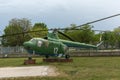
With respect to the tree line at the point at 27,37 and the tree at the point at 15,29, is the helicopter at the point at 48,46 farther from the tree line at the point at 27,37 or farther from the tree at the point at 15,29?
the tree at the point at 15,29

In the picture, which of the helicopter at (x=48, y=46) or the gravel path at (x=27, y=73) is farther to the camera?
the helicopter at (x=48, y=46)

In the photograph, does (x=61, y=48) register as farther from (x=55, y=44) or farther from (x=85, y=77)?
(x=85, y=77)

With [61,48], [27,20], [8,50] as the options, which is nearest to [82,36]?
[27,20]

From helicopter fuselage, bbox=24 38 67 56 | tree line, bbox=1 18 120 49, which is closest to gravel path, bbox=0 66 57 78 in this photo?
helicopter fuselage, bbox=24 38 67 56

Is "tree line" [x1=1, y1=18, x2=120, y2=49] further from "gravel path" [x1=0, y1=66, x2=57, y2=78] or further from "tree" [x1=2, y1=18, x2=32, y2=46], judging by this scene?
"gravel path" [x1=0, y1=66, x2=57, y2=78]

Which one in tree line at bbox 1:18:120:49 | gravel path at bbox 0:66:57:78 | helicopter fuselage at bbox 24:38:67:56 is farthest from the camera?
tree line at bbox 1:18:120:49

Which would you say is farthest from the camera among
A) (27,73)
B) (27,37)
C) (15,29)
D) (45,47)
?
(15,29)

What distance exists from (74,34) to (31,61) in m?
67.5

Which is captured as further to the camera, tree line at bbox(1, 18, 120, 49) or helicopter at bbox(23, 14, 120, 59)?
tree line at bbox(1, 18, 120, 49)

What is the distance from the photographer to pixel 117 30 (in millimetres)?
113188

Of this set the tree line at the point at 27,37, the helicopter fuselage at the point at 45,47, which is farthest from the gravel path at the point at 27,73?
the tree line at the point at 27,37

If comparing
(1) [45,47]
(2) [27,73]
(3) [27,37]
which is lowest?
(2) [27,73]

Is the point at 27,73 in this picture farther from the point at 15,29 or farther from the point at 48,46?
the point at 15,29

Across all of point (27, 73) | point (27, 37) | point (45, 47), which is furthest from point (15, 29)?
point (27, 73)
